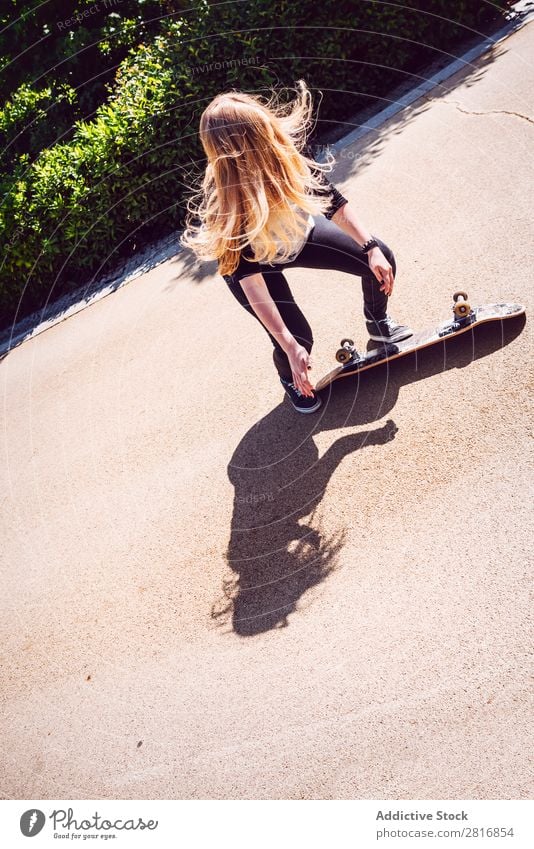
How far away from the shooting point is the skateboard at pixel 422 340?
4344 mm

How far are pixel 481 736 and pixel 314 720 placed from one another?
0.80 m

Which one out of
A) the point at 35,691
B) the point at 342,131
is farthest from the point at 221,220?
the point at 342,131

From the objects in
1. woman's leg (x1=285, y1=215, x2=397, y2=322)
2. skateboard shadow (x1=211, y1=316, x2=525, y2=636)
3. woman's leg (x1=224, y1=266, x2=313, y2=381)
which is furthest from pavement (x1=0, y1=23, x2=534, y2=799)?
woman's leg (x1=285, y1=215, x2=397, y2=322)

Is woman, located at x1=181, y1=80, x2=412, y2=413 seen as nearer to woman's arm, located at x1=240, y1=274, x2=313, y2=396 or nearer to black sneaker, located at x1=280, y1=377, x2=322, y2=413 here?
woman's arm, located at x1=240, y1=274, x2=313, y2=396

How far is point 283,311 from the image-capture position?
4.43m

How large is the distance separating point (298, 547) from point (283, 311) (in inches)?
63.4

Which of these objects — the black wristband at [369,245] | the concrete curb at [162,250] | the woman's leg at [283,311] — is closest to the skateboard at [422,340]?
the woman's leg at [283,311]

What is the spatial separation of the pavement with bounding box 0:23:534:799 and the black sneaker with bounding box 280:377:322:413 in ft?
0.24

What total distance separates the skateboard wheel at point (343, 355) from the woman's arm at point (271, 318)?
2.71 feet

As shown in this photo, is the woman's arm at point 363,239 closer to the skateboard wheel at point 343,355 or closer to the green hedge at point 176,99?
the skateboard wheel at point 343,355

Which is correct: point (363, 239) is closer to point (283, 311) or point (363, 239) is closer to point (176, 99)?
point (283, 311)

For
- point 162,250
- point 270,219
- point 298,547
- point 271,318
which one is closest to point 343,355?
point 271,318

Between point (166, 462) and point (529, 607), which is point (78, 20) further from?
point (529, 607)
